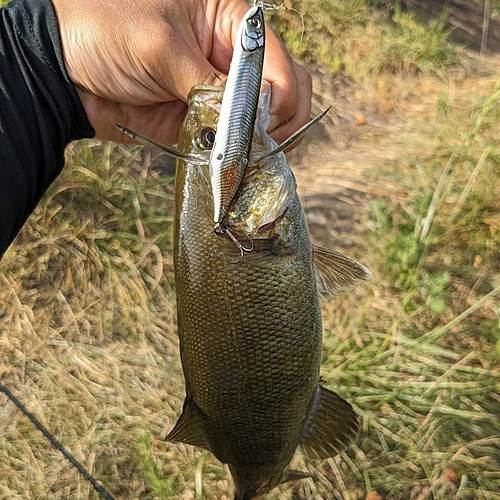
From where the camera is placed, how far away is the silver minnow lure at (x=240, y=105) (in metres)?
1.14

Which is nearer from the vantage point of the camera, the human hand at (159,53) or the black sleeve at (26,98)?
the human hand at (159,53)

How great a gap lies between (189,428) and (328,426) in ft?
1.75

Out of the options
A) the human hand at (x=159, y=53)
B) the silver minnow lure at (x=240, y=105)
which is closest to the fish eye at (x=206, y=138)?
the silver minnow lure at (x=240, y=105)

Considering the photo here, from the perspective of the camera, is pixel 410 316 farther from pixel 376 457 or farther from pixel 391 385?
pixel 376 457

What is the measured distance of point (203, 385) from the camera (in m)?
1.59

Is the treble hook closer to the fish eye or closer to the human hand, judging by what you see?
the fish eye

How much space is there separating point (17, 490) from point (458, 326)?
2930 mm

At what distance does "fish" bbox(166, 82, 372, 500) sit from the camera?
1.41 meters

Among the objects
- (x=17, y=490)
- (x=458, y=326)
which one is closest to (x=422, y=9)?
(x=458, y=326)

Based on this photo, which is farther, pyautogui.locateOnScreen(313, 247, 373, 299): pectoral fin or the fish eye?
pyautogui.locateOnScreen(313, 247, 373, 299): pectoral fin

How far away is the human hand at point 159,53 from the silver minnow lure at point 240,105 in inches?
20.0

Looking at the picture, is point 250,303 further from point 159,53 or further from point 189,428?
point 159,53

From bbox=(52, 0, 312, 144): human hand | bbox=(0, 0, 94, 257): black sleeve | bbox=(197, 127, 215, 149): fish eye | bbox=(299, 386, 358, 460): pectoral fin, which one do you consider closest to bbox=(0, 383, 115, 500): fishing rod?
bbox=(0, 0, 94, 257): black sleeve

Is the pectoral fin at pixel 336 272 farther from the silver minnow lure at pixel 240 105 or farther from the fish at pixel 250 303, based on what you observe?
the silver minnow lure at pixel 240 105
